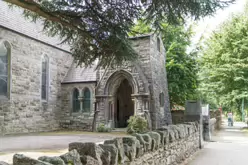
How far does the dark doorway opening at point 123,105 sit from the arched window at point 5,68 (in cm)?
778

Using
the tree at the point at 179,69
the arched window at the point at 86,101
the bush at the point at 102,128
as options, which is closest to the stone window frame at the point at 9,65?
the arched window at the point at 86,101

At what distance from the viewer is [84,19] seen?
21.0 feet

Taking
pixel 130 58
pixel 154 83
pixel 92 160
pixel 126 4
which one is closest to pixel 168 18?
pixel 126 4

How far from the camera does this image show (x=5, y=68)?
1243cm

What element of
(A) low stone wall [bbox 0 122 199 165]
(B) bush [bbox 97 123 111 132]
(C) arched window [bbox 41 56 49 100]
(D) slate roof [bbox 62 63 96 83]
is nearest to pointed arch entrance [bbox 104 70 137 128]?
(B) bush [bbox 97 123 111 132]

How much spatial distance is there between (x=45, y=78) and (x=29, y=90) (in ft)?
6.18

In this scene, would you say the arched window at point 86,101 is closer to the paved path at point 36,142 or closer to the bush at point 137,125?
the bush at point 137,125

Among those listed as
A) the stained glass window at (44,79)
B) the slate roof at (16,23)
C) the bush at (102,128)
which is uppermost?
the slate roof at (16,23)

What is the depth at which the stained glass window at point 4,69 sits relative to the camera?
12195 millimetres

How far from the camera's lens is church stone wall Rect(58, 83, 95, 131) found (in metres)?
15.2

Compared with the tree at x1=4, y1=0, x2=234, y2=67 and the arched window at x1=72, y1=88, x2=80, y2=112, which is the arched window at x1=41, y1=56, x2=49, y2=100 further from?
the tree at x1=4, y1=0, x2=234, y2=67

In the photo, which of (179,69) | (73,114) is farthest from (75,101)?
(179,69)

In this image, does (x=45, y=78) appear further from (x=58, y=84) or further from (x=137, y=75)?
(x=137, y=75)

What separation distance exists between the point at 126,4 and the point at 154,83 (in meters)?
8.28
